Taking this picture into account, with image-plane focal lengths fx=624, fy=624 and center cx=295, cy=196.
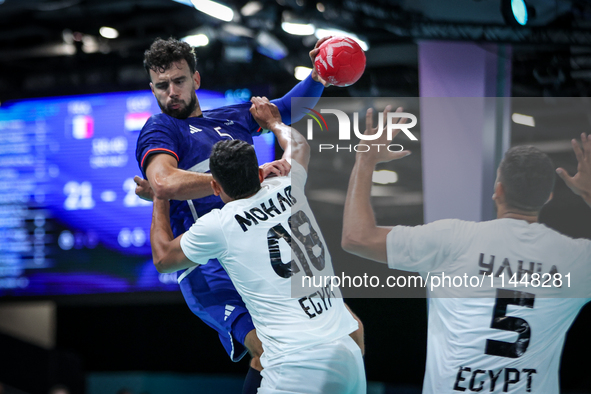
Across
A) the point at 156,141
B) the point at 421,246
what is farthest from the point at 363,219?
the point at 156,141

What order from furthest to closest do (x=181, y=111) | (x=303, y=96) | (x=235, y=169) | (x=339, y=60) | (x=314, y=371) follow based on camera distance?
(x=303, y=96)
(x=181, y=111)
(x=339, y=60)
(x=235, y=169)
(x=314, y=371)

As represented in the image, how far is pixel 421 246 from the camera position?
3473mm

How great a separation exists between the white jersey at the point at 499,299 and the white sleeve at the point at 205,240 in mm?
1000

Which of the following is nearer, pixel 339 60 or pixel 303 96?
pixel 339 60

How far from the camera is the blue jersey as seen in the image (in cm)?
354

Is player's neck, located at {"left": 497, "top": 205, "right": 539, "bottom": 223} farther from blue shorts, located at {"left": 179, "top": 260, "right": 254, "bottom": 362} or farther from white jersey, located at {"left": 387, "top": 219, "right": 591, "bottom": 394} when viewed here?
blue shorts, located at {"left": 179, "top": 260, "right": 254, "bottom": 362}

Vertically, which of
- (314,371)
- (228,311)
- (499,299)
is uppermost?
(499,299)

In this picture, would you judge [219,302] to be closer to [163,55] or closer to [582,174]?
[163,55]

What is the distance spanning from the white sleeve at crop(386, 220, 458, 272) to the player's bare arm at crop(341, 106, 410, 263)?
0.06m

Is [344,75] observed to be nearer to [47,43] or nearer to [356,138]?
[356,138]

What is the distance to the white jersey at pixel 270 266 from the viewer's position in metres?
3.02

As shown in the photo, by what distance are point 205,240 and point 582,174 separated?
7.22 feet

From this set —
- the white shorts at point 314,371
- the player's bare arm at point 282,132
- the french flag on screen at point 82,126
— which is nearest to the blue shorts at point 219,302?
the white shorts at point 314,371

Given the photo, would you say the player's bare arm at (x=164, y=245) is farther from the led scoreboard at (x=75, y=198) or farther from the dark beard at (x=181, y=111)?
the led scoreboard at (x=75, y=198)
